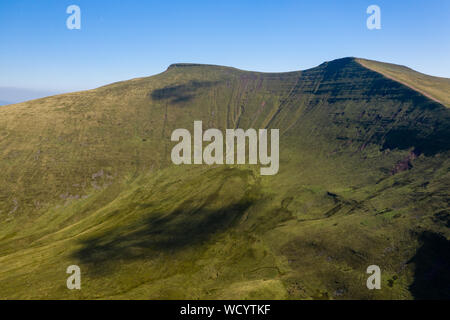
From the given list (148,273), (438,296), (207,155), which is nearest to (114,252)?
(148,273)

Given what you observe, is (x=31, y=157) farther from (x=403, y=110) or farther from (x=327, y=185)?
(x=403, y=110)

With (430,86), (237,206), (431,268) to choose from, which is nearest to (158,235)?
(237,206)

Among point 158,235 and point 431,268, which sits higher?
point 158,235

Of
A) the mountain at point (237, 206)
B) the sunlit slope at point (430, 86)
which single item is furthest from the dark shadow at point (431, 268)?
the sunlit slope at point (430, 86)

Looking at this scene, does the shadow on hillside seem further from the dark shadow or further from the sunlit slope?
the sunlit slope

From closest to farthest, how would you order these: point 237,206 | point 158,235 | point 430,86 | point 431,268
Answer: point 431,268 → point 158,235 → point 237,206 → point 430,86

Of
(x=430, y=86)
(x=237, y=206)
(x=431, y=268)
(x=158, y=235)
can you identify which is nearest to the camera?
(x=431, y=268)

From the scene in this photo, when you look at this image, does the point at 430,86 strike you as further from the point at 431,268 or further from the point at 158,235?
the point at 158,235

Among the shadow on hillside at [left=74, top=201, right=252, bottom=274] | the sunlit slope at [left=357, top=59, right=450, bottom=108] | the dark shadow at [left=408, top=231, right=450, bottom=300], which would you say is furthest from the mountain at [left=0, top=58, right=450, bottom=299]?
the sunlit slope at [left=357, top=59, right=450, bottom=108]
